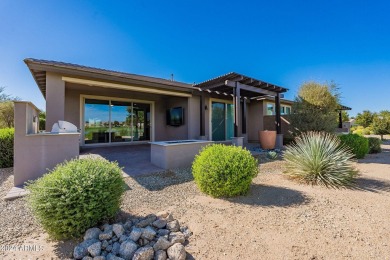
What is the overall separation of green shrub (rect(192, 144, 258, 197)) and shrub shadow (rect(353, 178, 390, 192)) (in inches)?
116

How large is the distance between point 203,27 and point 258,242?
38.6 feet

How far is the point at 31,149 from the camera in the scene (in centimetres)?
439

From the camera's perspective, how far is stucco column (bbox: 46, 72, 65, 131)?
5852 millimetres

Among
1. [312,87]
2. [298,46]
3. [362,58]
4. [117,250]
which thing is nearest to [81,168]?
[117,250]

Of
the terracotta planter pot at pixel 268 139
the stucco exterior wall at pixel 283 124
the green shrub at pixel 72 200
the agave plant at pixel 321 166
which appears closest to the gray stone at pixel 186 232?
the green shrub at pixel 72 200

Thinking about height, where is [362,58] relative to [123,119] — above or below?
above

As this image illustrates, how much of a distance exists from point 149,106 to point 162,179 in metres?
7.09

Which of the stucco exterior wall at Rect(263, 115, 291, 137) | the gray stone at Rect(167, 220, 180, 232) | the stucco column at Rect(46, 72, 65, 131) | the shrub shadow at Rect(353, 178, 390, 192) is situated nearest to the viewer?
the gray stone at Rect(167, 220, 180, 232)

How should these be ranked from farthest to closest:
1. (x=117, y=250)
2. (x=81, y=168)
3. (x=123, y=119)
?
(x=123, y=119) < (x=81, y=168) < (x=117, y=250)

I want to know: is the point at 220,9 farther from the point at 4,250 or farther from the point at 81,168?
the point at 4,250

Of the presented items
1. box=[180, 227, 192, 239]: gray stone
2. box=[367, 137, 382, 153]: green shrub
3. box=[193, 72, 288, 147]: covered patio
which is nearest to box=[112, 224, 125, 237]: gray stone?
box=[180, 227, 192, 239]: gray stone

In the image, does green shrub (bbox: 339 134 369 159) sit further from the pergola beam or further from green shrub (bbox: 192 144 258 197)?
green shrub (bbox: 192 144 258 197)

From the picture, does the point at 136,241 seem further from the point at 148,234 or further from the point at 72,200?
the point at 72,200

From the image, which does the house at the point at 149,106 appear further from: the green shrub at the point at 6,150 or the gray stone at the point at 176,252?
→ the gray stone at the point at 176,252
